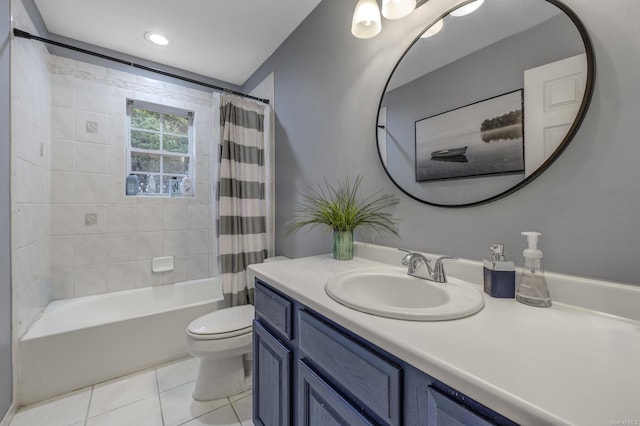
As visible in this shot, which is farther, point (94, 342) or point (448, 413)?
point (94, 342)

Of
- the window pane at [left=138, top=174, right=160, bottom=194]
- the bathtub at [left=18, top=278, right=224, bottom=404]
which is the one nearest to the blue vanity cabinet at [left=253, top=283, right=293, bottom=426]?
the bathtub at [left=18, top=278, right=224, bottom=404]

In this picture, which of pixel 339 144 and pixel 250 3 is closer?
pixel 339 144

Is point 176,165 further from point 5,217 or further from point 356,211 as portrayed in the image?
point 356,211

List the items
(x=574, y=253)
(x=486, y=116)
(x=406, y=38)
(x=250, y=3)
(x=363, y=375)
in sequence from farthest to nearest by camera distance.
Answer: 1. (x=250, y=3)
2. (x=406, y=38)
3. (x=486, y=116)
4. (x=574, y=253)
5. (x=363, y=375)

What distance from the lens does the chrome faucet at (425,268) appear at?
874 millimetres

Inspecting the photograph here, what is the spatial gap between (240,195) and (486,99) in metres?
1.63

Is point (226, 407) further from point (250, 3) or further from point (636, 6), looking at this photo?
point (250, 3)

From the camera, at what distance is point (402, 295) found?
947mm

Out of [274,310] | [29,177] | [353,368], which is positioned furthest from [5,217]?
[353,368]

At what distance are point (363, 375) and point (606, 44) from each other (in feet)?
3.50

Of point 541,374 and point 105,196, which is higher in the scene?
point 105,196

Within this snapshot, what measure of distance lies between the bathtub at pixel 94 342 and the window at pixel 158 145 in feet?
3.39

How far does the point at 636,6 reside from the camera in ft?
2.08

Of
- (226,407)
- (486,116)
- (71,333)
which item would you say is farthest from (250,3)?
(226,407)
